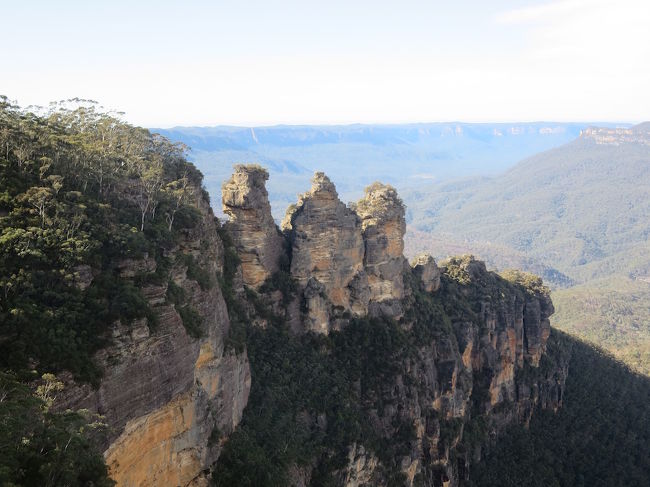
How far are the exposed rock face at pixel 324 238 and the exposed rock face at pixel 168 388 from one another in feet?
36.8

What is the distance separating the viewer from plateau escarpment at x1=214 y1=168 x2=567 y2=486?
1318 inches

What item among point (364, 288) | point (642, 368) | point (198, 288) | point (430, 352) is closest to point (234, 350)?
point (198, 288)

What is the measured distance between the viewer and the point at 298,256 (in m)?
39.4

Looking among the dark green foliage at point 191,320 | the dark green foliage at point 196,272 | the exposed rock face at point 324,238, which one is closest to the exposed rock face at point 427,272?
the exposed rock face at point 324,238

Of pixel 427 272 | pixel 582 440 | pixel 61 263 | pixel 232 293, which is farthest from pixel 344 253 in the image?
pixel 582 440

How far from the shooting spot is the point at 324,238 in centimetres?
3994

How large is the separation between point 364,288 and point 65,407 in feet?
90.9

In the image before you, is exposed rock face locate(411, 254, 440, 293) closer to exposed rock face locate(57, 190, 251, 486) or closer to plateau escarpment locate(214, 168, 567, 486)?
plateau escarpment locate(214, 168, 567, 486)

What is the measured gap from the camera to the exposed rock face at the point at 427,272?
50.7m

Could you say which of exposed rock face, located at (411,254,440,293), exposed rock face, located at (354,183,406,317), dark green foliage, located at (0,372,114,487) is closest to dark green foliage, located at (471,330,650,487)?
exposed rock face, located at (411,254,440,293)

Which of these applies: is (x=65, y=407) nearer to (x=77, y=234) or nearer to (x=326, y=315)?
(x=77, y=234)

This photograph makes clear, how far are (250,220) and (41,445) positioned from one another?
2233cm

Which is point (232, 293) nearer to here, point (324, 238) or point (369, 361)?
point (324, 238)

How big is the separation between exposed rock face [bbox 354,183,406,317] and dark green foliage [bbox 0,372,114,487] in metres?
29.1
